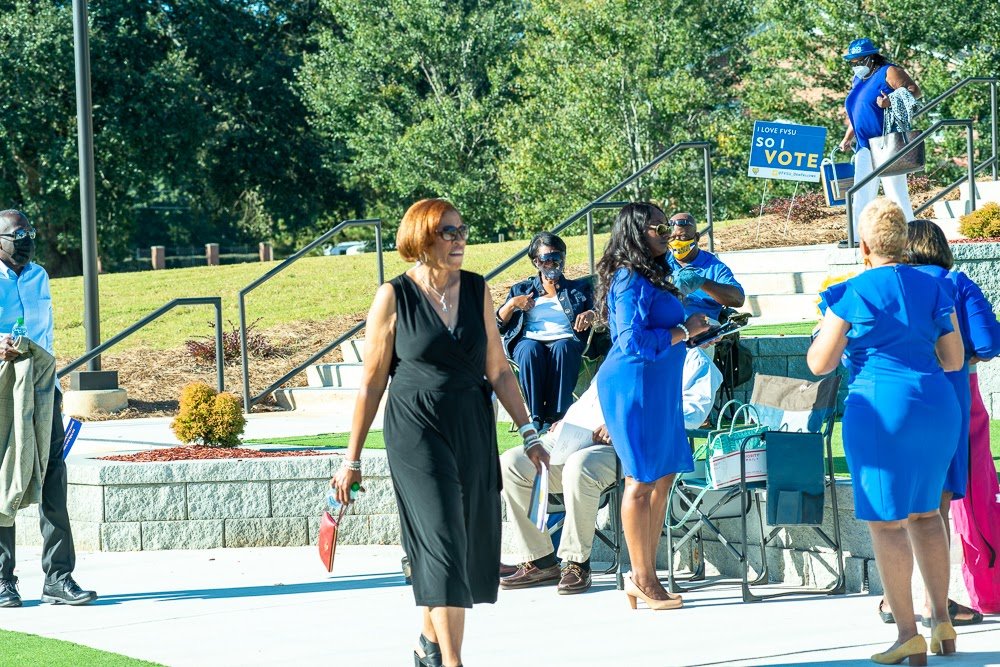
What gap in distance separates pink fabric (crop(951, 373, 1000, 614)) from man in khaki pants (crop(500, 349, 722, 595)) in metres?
1.64

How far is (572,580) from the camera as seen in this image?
691cm

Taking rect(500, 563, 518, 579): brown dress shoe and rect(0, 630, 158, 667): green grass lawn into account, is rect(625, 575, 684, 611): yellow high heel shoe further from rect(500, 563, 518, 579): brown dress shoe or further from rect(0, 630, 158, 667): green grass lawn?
rect(0, 630, 158, 667): green grass lawn

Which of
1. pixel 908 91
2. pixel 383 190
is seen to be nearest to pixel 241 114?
pixel 383 190

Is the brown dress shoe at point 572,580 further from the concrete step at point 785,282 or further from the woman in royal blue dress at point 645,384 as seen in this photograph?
the concrete step at point 785,282

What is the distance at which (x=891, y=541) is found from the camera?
5.25 m

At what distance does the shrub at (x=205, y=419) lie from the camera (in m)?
8.93

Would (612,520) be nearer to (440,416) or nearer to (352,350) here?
(440,416)

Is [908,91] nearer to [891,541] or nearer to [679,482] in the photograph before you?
[679,482]

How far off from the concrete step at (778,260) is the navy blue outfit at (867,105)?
2050mm

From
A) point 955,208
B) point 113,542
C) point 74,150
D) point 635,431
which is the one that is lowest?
point 113,542

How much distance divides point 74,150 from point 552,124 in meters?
10.1

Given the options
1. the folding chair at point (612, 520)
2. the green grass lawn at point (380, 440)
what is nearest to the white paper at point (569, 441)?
the folding chair at point (612, 520)

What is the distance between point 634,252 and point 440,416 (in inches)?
71.2

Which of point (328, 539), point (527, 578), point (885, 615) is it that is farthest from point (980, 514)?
point (328, 539)
